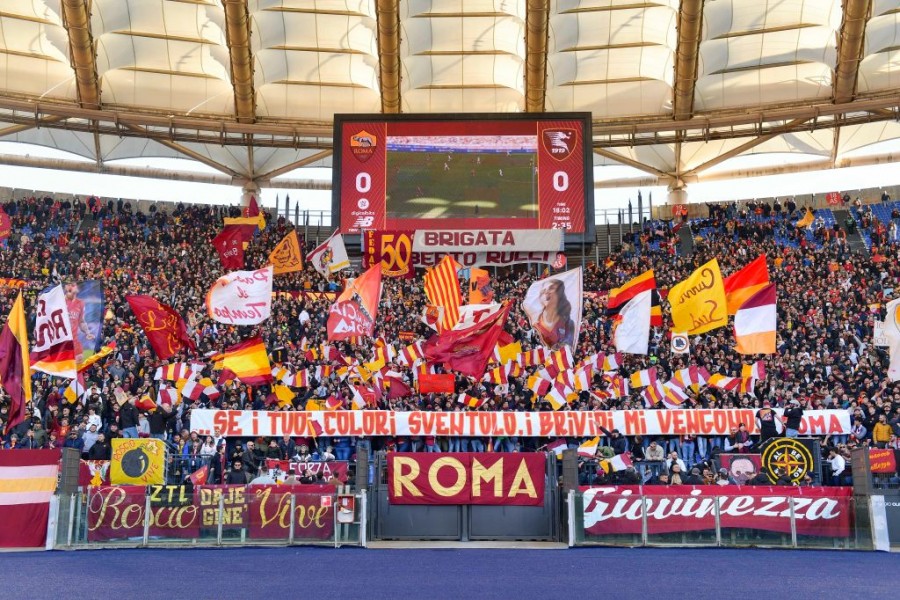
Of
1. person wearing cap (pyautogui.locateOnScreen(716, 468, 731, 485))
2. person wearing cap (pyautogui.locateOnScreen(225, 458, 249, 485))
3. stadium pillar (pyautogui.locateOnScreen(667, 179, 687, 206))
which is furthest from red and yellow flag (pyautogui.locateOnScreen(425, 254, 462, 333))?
stadium pillar (pyautogui.locateOnScreen(667, 179, 687, 206))

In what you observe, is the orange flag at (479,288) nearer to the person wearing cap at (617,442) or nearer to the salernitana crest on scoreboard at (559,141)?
the person wearing cap at (617,442)

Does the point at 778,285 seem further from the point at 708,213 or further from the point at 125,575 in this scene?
the point at 125,575

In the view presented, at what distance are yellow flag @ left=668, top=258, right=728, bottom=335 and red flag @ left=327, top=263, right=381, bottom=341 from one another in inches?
327

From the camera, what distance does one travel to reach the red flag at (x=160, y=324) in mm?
27391

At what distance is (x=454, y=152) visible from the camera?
132ft

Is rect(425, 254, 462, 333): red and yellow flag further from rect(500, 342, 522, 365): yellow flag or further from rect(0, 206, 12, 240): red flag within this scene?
rect(0, 206, 12, 240): red flag

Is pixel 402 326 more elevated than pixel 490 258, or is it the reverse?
pixel 490 258

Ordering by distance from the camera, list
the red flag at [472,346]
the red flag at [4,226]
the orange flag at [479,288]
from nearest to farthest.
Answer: the red flag at [472,346] → the orange flag at [479,288] → the red flag at [4,226]

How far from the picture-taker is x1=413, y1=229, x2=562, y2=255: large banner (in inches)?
1547

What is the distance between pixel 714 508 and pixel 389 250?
838 inches

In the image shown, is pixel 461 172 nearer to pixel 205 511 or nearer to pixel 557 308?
pixel 557 308

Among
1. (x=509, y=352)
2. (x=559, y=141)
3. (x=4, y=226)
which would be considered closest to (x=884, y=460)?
(x=509, y=352)

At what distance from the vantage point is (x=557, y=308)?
26812 mm

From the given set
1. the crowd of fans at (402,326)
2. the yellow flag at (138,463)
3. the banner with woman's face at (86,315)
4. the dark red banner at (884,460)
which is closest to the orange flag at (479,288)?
the crowd of fans at (402,326)
